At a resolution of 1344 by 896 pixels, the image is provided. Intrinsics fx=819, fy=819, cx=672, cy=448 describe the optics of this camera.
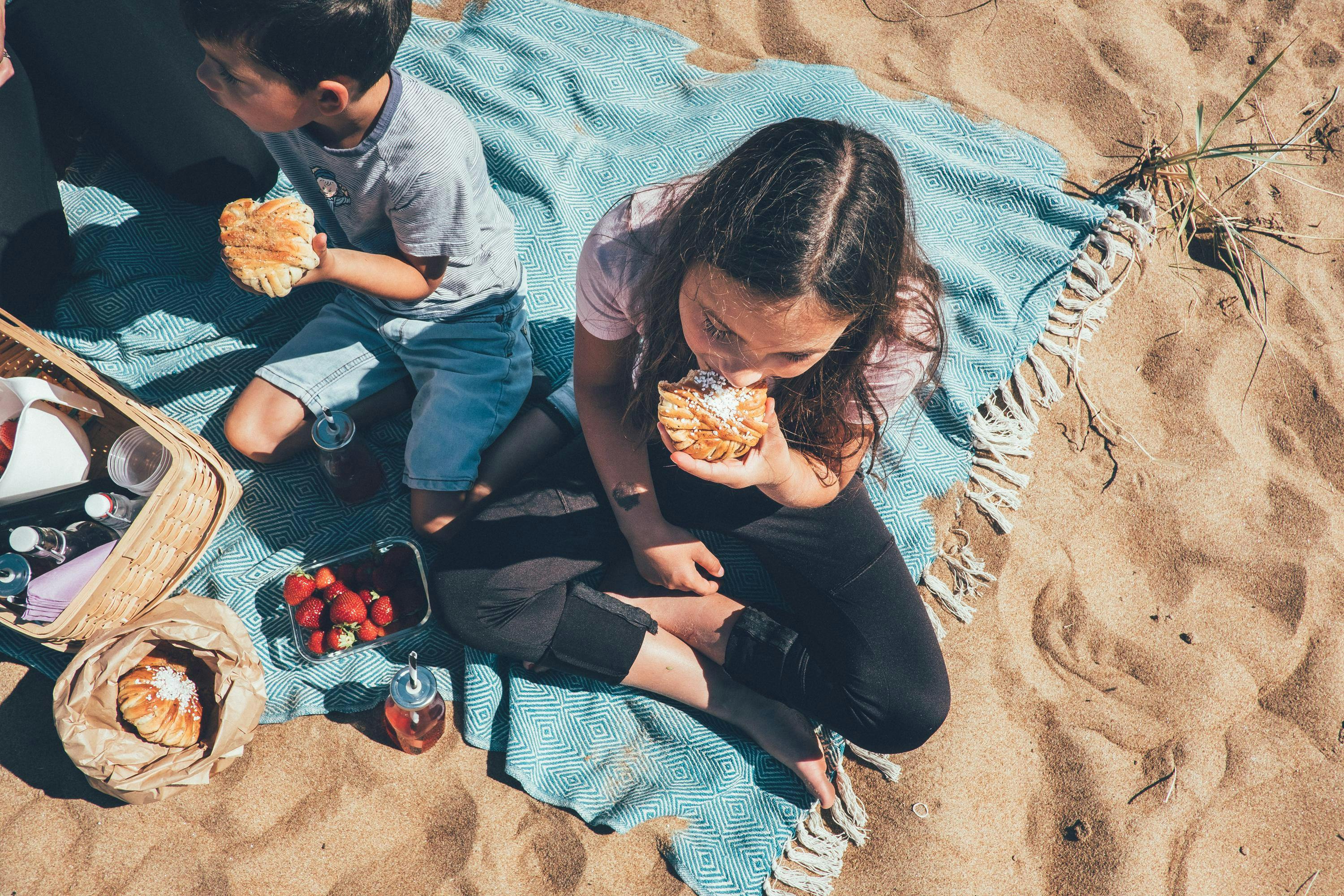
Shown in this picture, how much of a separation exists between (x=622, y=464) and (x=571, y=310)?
2.95 feet

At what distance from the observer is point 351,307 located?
8.66 ft

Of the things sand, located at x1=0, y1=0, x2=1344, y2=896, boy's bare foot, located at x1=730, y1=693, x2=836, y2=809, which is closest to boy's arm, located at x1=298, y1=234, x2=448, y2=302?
sand, located at x1=0, y1=0, x2=1344, y2=896

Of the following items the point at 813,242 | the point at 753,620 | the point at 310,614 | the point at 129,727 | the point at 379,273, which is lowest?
the point at 129,727

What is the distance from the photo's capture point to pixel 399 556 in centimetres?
258

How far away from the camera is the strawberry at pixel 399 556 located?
2.56 metres

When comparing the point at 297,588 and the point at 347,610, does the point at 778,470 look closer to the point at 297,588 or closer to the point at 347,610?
the point at 347,610

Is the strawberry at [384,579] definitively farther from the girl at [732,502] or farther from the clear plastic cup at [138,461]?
the clear plastic cup at [138,461]

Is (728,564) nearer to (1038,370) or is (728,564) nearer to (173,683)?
(1038,370)

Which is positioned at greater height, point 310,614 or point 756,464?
point 756,464

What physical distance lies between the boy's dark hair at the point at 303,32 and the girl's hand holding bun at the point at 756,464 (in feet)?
3.65

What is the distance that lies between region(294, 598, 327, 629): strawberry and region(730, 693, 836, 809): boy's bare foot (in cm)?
131

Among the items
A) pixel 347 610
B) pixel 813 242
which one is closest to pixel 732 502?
pixel 813 242

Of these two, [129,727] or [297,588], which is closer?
[129,727]

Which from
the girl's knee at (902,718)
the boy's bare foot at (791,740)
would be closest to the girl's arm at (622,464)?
the boy's bare foot at (791,740)
